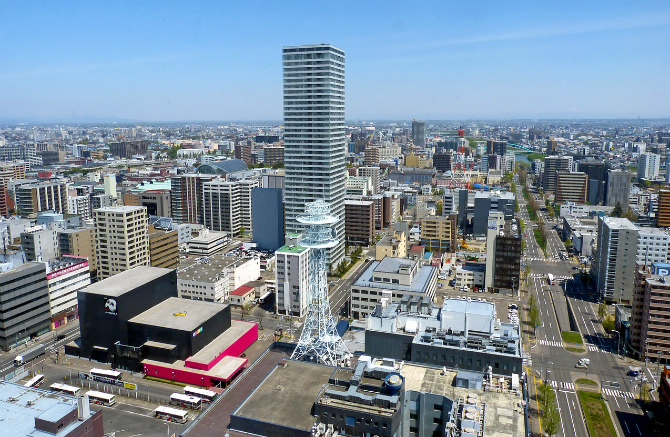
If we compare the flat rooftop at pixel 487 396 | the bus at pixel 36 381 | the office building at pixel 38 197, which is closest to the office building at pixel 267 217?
the bus at pixel 36 381

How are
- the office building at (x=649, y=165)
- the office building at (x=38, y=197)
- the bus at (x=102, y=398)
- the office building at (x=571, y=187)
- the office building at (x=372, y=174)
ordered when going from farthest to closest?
1. the office building at (x=649, y=165)
2. the office building at (x=372, y=174)
3. the office building at (x=571, y=187)
4. the office building at (x=38, y=197)
5. the bus at (x=102, y=398)

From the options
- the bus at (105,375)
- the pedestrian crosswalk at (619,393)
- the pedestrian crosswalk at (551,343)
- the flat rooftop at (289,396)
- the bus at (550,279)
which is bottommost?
the pedestrian crosswalk at (619,393)

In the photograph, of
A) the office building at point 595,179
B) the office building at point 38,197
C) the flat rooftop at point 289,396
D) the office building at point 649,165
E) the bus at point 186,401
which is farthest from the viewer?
the office building at point 649,165

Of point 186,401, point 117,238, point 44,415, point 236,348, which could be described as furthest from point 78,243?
point 44,415

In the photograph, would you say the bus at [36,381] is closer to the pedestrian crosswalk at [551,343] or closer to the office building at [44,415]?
the office building at [44,415]

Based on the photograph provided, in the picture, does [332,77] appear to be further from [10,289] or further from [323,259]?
[10,289]

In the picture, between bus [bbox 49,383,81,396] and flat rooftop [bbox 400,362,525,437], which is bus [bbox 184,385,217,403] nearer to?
bus [bbox 49,383,81,396]

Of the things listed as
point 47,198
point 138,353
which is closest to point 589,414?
point 138,353
